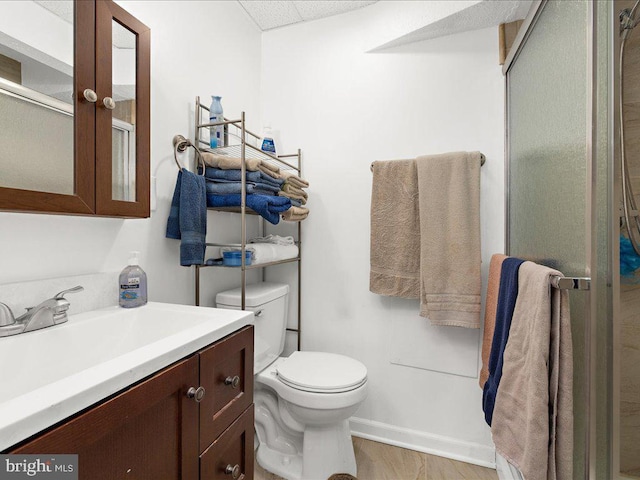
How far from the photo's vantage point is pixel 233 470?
84cm

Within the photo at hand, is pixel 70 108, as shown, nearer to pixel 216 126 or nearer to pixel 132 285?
pixel 132 285

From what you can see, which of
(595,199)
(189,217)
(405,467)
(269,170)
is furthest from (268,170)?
(405,467)

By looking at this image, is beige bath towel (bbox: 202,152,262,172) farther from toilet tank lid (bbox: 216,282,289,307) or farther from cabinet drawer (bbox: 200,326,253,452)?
cabinet drawer (bbox: 200,326,253,452)

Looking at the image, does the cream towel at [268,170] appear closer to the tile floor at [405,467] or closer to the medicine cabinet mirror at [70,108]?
the medicine cabinet mirror at [70,108]

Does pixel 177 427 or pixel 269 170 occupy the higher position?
pixel 269 170

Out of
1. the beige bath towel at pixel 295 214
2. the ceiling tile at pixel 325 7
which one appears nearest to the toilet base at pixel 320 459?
the beige bath towel at pixel 295 214

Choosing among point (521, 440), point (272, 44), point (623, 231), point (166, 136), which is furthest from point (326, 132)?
point (521, 440)

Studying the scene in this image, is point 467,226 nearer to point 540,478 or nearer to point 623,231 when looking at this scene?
point 623,231

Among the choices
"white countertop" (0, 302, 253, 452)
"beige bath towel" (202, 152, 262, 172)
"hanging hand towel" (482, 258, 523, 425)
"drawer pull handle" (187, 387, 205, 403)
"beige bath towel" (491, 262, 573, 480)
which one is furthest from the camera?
"beige bath towel" (202, 152, 262, 172)

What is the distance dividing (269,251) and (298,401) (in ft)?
2.14

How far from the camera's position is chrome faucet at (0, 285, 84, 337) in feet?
2.34

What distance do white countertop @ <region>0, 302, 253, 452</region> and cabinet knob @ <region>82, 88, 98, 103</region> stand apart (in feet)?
1.96

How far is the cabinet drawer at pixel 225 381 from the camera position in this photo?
720mm

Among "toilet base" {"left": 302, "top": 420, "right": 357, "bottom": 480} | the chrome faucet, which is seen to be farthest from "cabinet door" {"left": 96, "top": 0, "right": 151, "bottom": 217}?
"toilet base" {"left": 302, "top": 420, "right": 357, "bottom": 480}
